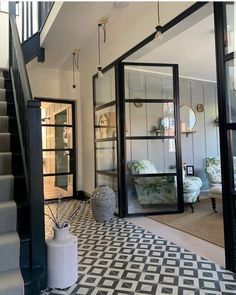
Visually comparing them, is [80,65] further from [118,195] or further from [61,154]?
[118,195]

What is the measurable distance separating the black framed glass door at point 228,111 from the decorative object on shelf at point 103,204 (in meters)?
1.89

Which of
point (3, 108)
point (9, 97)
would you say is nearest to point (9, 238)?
point (3, 108)

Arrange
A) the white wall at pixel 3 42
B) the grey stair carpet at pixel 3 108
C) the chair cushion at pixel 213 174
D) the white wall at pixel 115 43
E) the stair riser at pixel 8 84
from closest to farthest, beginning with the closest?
the grey stair carpet at pixel 3 108
the white wall at pixel 115 43
the stair riser at pixel 8 84
the chair cushion at pixel 213 174
the white wall at pixel 3 42

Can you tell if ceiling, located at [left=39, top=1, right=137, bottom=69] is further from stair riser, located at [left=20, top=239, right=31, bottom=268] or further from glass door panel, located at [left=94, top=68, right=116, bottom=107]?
stair riser, located at [left=20, top=239, right=31, bottom=268]

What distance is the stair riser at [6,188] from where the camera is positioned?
2.35 meters

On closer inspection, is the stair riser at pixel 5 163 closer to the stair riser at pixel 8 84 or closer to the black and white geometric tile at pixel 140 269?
the black and white geometric tile at pixel 140 269

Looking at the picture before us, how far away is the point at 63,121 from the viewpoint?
5.97m

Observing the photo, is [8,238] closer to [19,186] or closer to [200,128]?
[19,186]

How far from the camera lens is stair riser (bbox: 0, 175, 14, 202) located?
7.72ft

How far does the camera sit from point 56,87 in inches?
228

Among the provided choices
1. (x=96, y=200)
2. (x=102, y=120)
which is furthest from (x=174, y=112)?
(x=96, y=200)

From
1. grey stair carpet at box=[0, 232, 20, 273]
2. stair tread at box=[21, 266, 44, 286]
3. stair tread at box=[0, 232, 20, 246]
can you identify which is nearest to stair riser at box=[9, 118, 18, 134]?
stair tread at box=[0, 232, 20, 246]

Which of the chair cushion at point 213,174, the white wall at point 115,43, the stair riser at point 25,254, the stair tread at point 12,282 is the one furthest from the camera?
the chair cushion at point 213,174

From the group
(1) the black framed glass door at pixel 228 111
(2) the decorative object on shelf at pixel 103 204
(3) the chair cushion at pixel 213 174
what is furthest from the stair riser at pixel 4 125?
(3) the chair cushion at pixel 213 174
